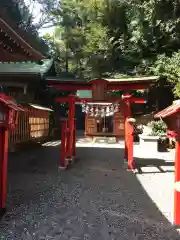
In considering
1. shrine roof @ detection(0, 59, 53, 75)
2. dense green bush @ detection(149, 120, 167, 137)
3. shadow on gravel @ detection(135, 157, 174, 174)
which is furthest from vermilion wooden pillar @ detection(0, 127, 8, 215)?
dense green bush @ detection(149, 120, 167, 137)

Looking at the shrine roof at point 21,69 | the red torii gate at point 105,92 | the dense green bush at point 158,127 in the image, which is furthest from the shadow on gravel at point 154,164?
the shrine roof at point 21,69

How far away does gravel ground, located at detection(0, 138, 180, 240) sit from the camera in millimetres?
4234

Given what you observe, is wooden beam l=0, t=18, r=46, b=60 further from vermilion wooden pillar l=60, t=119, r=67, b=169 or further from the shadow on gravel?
the shadow on gravel

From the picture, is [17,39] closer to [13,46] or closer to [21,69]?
[13,46]

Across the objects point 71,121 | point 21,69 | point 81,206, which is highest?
point 21,69

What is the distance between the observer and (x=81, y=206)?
5.42m

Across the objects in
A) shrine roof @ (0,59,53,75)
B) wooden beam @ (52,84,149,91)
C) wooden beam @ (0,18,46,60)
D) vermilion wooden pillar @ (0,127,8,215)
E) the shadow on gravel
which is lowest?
the shadow on gravel

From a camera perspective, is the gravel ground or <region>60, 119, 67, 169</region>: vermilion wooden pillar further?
<region>60, 119, 67, 169</region>: vermilion wooden pillar

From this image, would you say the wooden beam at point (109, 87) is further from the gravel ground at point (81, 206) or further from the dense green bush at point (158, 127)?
the dense green bush at point (158, 127)

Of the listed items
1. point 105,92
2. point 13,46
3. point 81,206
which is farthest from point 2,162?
point 105,92

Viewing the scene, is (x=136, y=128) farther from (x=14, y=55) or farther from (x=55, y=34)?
(x=55, y=34)

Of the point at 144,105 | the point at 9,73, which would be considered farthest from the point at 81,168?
the point at 144,105

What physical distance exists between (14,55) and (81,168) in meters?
4.13

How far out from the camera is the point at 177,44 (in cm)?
1845
